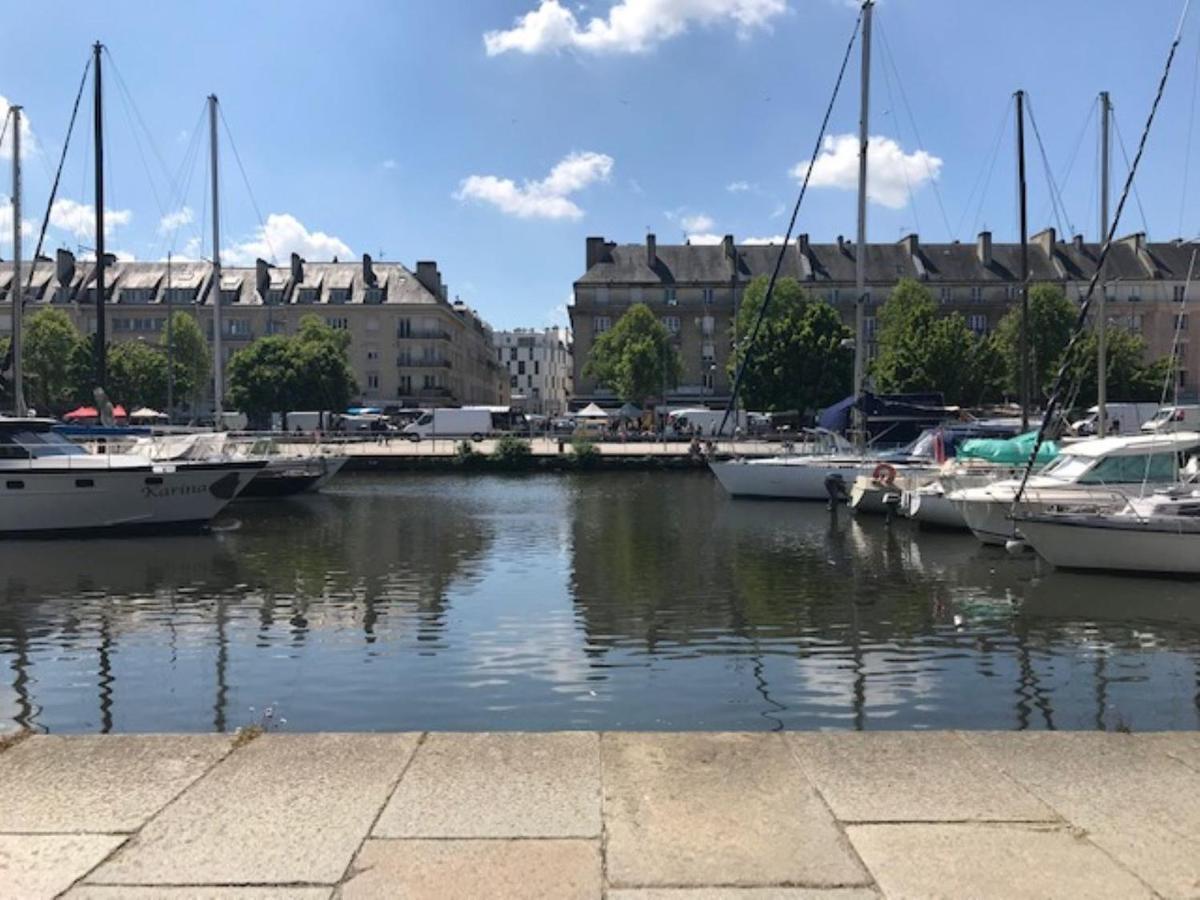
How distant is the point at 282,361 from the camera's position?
69.2 meters

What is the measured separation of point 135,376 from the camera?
72.5 meters

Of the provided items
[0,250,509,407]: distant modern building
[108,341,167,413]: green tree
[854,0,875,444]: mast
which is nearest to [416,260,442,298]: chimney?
[0,250,509,407]: distant modern building

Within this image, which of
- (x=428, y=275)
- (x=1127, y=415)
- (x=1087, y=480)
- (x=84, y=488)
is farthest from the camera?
(x=428, y=275)

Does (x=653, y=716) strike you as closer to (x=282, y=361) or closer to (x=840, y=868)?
(x=840, y=868)

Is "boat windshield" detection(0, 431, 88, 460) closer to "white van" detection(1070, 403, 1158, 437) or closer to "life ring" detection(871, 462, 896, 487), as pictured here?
"life ring" detection(871, 462, 896, 487)

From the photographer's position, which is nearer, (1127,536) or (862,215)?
(1127,536)

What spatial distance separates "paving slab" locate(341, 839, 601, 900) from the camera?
4434mm

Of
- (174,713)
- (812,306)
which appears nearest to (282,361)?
(812,306)

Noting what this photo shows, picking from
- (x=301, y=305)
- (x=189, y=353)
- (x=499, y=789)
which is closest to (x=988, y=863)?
(x=499, y=789)

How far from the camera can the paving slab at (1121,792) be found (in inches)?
188

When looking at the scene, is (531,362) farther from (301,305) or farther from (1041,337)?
(1041,337)

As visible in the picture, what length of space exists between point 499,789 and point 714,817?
1242 mm

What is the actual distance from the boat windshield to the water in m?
2.75

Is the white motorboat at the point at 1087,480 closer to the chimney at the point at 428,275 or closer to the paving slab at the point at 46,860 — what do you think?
the paving slab at the point at 46,860
